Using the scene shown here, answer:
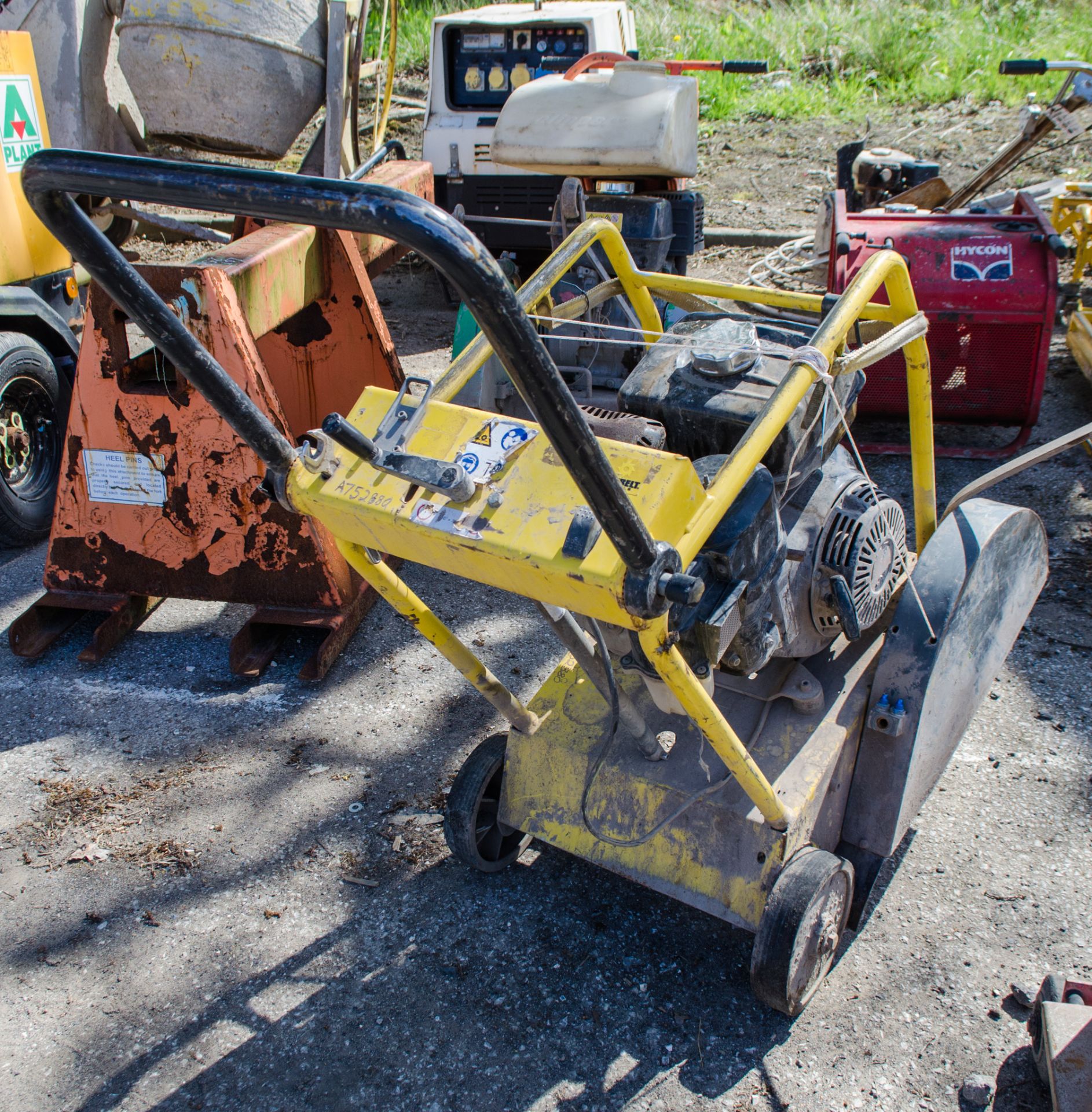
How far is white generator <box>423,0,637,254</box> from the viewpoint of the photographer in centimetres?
662

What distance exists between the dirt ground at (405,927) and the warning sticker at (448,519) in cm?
123

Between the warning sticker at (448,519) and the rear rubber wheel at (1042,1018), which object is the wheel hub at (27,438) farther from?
the rear rubber wheel at (1042,1018)

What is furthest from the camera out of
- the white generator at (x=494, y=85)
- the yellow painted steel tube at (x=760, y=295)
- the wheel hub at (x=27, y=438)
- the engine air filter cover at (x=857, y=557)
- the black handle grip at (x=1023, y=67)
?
the white generator at (x=494, y=85)

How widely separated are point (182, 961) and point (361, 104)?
11551 millimetres

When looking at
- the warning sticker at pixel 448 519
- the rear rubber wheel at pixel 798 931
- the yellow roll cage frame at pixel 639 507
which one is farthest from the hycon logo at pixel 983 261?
the warning sticker at pixel 448 519

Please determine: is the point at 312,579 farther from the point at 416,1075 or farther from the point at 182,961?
the point at 416,1075

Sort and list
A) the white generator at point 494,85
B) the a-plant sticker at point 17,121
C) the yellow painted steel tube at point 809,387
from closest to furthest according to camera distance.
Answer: the yellow painted steel tube at point 809,387
the a-plant sticker at point 17,121
the white generator at point 494,85

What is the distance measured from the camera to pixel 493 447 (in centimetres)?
178

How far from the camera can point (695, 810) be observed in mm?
2266

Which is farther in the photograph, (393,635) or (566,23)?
(566,23)

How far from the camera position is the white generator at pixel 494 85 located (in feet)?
21.7

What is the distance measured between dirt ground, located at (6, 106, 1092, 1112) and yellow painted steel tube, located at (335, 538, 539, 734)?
0.64m

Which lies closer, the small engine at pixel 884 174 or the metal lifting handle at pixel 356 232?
the metal lifting handle at pixel 356 232

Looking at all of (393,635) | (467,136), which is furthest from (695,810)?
(467,136)
